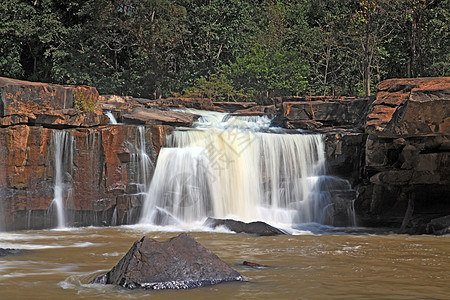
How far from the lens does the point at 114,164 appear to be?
14.9 metres

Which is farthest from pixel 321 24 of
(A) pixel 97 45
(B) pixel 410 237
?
(B) pixel 410 237

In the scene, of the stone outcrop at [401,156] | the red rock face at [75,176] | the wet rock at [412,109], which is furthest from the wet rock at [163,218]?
the wet rock at [412,109]

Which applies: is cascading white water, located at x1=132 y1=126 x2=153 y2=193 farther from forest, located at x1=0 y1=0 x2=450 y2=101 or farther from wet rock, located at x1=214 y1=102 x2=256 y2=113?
forest, located at x1=0 y1=0 x2=450 y2=101

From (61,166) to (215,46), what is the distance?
2193 cm

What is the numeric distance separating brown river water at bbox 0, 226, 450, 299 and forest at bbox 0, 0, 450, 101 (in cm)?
1975

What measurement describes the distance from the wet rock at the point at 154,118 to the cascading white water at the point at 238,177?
4.15ft

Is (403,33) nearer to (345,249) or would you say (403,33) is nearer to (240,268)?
(345,249)

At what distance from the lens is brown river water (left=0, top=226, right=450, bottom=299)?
5.71 meters

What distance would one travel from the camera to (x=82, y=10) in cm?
3125

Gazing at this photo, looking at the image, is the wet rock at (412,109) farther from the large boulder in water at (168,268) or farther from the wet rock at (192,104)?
the wet rock at (192,104)

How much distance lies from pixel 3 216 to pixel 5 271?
291 inches

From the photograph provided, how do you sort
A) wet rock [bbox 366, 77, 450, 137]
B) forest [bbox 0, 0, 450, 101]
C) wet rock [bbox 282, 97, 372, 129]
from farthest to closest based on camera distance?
1. forest [bbox 0, 0, 450, 101]
2. wet rock [bbox 282, 97, 372, 129]
3. wet rock [bbox 366, 77, 450, 137]

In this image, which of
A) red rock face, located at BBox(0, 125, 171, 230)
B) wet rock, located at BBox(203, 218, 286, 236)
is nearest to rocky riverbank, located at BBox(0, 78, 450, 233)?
red rock face, located at BBox(0, 125, 171, 230)

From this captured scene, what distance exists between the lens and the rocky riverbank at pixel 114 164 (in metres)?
13.4
